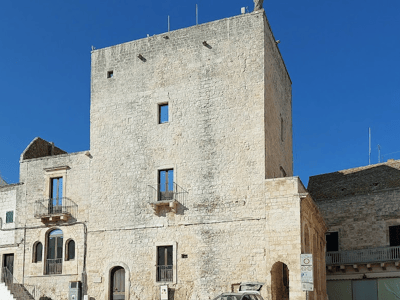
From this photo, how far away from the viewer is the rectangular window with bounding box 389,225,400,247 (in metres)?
33.3

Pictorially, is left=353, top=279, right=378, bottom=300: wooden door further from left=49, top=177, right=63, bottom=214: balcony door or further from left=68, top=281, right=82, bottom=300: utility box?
left=49, top=177, right=63, bottom=214: balcony door

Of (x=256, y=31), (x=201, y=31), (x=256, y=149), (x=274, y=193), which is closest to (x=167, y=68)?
(x=201, y=31)

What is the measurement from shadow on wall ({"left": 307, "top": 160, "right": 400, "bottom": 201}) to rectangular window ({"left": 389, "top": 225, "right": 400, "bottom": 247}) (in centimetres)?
271

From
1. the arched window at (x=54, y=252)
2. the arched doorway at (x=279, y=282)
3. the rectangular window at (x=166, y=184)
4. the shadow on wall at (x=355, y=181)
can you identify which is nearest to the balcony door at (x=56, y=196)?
the arched window at (x=54, y=252)

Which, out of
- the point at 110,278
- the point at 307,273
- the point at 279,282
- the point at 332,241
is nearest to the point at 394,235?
the point at 332,241

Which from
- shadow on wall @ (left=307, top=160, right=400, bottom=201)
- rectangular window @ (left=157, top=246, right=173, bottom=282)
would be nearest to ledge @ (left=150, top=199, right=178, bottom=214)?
rectangular window @ (left=157, top=246, right=173, bottom=282)

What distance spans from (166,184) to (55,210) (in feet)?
22.1

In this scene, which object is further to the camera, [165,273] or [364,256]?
[364,256]

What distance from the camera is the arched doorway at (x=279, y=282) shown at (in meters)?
22.3

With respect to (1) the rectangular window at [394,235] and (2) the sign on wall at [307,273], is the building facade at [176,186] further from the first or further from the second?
(1) the rectangular window at [394,235]

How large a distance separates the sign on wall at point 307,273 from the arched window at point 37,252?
56.5 feet

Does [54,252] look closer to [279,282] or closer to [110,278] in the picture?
[110,278]

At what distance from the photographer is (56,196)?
28047 mm

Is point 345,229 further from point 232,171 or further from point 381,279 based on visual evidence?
point 232,171
